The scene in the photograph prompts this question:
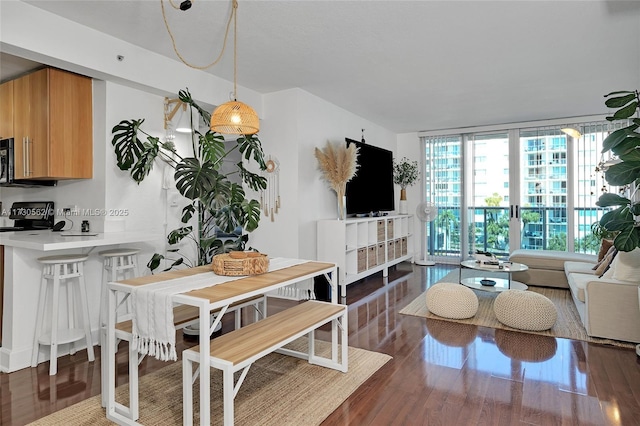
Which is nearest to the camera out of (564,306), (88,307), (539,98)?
(88,307)

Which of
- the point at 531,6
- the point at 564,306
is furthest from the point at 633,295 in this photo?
the point at 531,6

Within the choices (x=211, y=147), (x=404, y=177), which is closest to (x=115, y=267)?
(x=211, y=147)

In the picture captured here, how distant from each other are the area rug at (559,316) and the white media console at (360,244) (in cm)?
91

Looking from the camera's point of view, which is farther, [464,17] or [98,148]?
[98,148]

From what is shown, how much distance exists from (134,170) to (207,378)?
2244 millimetres

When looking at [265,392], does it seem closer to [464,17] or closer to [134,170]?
[134,170]

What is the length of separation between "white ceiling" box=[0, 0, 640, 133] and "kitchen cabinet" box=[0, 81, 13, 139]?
146 mm

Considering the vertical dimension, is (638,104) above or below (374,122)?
below

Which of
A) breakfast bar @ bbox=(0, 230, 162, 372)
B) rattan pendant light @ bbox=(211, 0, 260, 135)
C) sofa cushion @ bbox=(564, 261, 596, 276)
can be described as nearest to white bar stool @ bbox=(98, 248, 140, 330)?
breakfast bar @ bbox=(0, 230, 162, 372)

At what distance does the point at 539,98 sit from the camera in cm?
498

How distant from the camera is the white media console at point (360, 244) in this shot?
467 cm

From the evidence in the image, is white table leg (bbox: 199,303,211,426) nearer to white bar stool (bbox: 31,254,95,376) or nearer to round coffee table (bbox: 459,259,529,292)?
white bar stool (bbox: 31,254,95,376)

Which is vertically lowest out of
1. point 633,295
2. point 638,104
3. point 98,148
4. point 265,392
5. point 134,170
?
point 265,392

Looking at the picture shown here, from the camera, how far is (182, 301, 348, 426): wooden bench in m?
1.70
